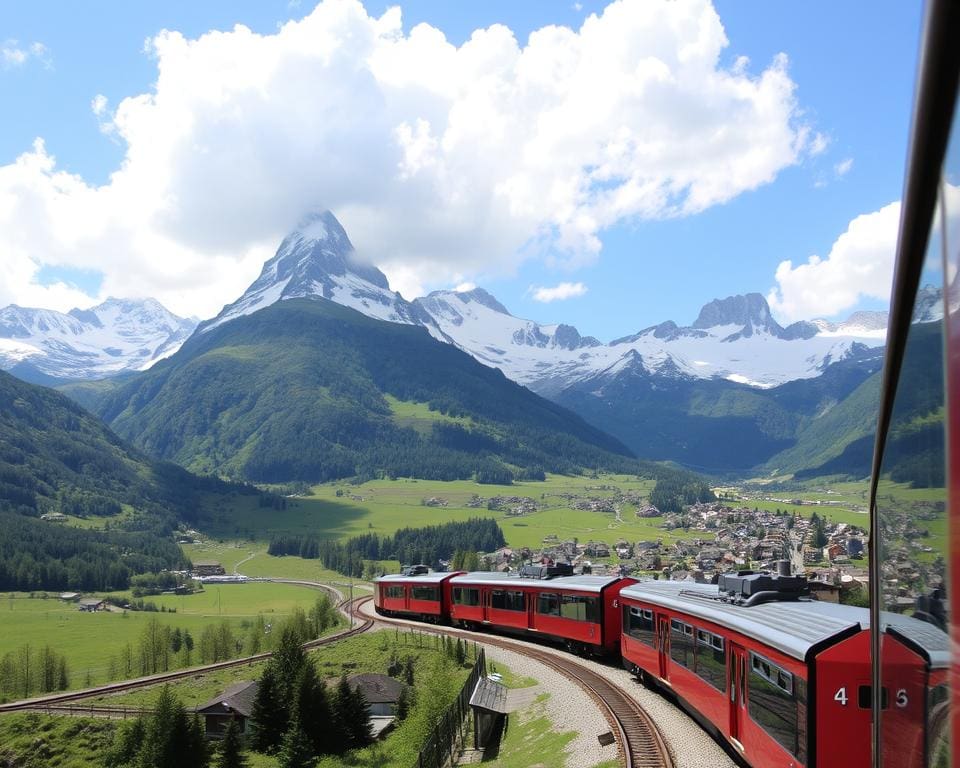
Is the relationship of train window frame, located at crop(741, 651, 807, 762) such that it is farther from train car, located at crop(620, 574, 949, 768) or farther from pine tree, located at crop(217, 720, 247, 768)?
pine tree, located at crop(217, 720, 247, 768)

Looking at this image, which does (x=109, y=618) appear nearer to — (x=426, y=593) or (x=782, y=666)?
(x=426, y=593)

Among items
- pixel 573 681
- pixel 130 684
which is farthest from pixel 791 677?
pixel 130 684

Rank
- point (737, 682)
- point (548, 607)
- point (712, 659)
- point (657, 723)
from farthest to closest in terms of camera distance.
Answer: point (548, 607) < point (657, 723) < point (712, 659) < point (737, 682)

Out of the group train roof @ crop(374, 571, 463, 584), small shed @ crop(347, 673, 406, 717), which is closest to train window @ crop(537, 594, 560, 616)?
small shed @ crop(347, 673, 406, 717)

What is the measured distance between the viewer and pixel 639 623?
32.1 meters

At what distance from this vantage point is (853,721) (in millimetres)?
13695

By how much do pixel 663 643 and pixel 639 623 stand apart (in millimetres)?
3613

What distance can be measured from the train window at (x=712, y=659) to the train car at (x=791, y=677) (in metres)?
0.03

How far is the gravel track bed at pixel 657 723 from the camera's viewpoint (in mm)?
23766

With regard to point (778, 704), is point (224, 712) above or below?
below

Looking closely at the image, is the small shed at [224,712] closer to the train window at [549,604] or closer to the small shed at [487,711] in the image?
the train window at [549,604]

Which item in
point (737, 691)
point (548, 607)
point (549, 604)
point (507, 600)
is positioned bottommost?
point (507, 600)

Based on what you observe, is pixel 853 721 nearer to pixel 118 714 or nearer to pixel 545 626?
pixel 545 626

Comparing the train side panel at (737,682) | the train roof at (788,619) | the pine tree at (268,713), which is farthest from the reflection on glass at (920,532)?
the pine tree at (268,713)
